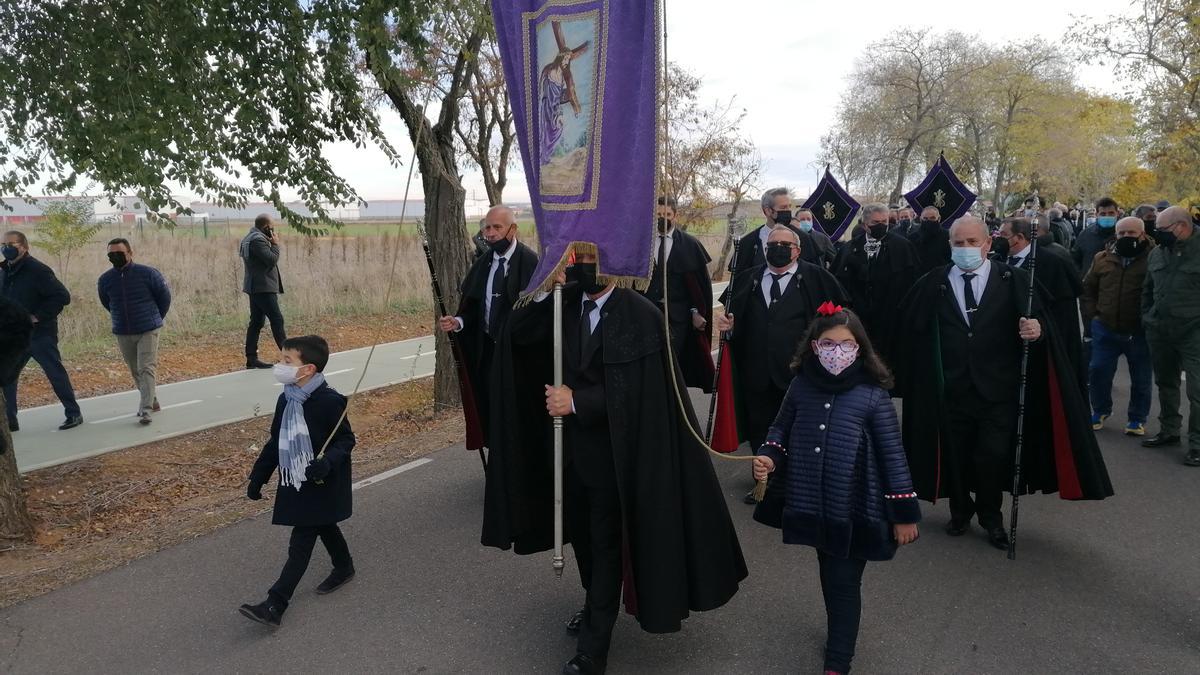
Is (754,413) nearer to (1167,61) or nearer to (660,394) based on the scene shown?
(660,394)

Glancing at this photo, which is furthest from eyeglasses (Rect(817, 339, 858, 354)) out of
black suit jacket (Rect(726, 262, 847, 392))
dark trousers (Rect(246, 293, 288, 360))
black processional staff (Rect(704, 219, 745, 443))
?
dark trousers (Rect(246, 293, 288, 360))

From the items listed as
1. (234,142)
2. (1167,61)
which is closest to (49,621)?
(234,142)

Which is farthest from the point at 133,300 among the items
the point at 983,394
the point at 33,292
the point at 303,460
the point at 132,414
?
the point at 983,394

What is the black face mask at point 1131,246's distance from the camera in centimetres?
785

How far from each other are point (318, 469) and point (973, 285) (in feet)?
13.5

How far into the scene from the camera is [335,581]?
188 inches

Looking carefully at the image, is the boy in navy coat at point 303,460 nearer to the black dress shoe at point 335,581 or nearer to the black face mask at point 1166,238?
the black dress shoe at point 335,581

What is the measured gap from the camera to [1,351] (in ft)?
13.6

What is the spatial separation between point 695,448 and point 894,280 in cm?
574

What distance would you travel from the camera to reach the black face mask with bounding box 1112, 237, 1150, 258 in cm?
785

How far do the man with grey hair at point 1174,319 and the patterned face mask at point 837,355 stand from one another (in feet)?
16.5

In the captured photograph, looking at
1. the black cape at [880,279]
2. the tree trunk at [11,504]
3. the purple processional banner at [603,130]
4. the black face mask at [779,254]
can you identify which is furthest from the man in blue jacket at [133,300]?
the black cape at [880,279]

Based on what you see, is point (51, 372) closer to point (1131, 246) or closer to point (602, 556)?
point (602, 556)

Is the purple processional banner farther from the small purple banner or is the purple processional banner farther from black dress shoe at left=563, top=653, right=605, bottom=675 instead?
the small purple banner
